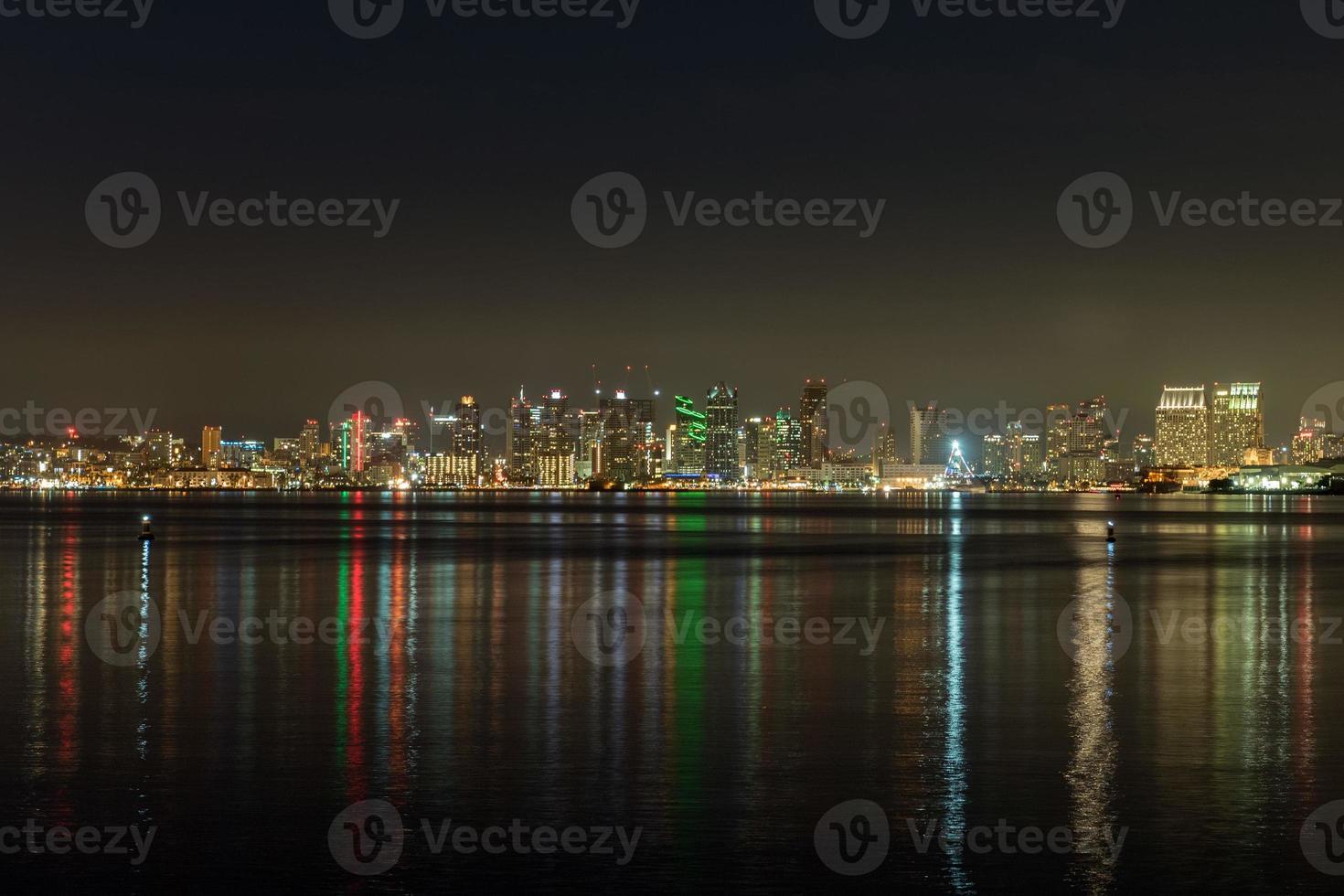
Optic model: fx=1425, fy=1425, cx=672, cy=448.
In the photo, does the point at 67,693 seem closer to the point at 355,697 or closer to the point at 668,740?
the point at 355,697

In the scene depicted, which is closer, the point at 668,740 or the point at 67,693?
the point at 668,740

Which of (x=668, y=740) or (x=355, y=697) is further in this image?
(x=355, y=697)

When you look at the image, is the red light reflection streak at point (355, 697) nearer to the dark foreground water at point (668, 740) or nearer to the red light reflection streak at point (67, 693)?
the dark foreground water at point (668, 740)

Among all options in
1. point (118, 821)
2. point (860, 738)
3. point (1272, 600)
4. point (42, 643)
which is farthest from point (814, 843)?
point (1272, 600)

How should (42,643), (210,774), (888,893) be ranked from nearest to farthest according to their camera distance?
(888,893)
(210,774)
(42,643)

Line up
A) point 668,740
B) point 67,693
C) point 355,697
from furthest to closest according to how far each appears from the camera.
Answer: point 67,693 < point 355,697 < point 668,740

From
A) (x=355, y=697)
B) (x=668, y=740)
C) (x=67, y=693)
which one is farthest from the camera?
(x=67, y=693)

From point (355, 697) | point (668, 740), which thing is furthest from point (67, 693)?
point (668, 740)

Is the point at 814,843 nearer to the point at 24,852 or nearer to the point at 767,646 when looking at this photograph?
the point at 24,852
